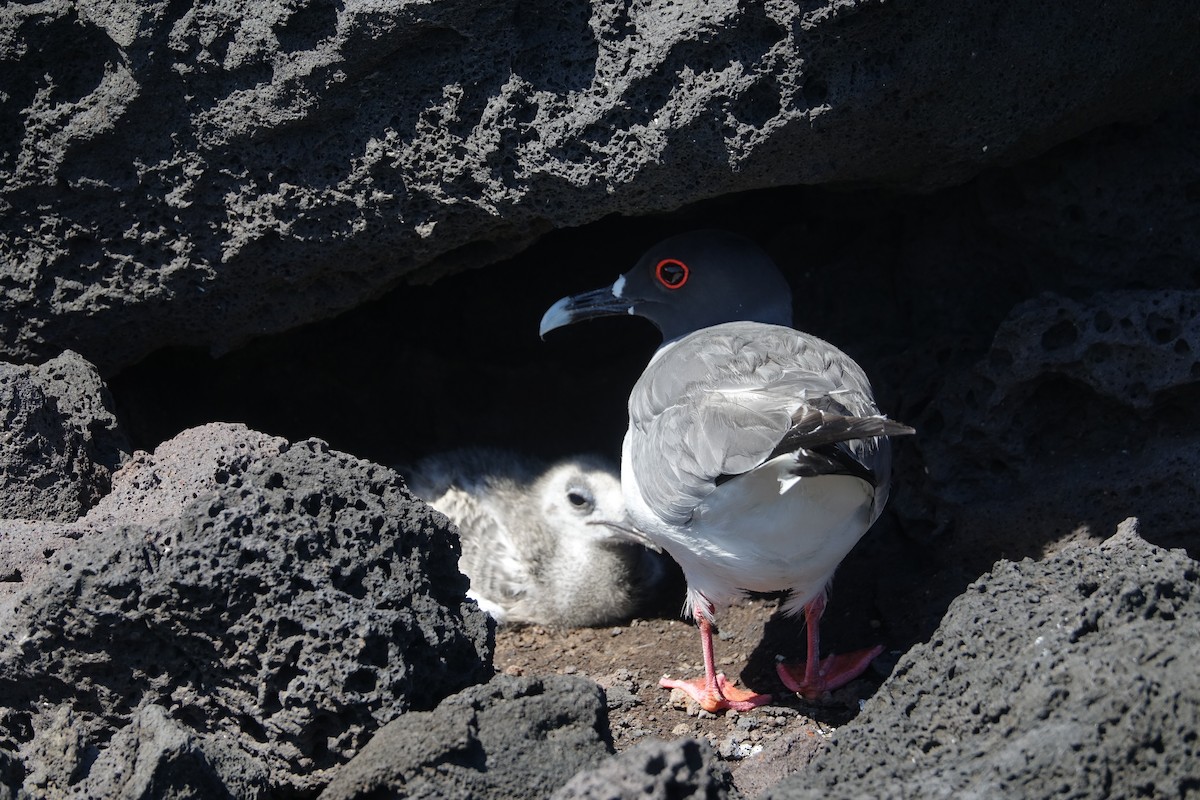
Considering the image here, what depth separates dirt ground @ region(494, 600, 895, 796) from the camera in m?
4.21

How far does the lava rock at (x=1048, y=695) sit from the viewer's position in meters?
2.80

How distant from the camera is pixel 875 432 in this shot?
144 inches

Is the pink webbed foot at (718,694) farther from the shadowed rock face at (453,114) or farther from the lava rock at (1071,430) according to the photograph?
the shadowed rock face at (453,114)

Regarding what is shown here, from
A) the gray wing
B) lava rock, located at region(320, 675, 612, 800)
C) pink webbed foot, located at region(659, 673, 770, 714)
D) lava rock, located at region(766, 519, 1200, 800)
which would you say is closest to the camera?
lava rock, located at region(766, 519, 1200, 800)

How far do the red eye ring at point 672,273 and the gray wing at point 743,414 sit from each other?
472 millimetres

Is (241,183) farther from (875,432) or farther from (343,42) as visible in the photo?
(875,432)

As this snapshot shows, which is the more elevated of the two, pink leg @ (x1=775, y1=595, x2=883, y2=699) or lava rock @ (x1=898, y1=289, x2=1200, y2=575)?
lava rock @ (x1=898, y1=289, x2=1200, y2=575)

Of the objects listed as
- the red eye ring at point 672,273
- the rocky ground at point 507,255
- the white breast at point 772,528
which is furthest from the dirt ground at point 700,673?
the red eye ring at point 672,273

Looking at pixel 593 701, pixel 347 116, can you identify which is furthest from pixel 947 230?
pixel 593 701

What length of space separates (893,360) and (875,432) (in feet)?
6.41

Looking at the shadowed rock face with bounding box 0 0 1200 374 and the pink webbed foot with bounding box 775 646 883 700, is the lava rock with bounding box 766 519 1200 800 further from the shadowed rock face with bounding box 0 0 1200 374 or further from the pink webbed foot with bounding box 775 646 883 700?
the shadowed rock face with bounding box 0 0 1200 374

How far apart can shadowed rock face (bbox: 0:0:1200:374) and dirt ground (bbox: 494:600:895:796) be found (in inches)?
73.2

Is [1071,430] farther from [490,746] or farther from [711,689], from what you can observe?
[490,746]

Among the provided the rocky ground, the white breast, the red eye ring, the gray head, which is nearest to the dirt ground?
the rocky ground
